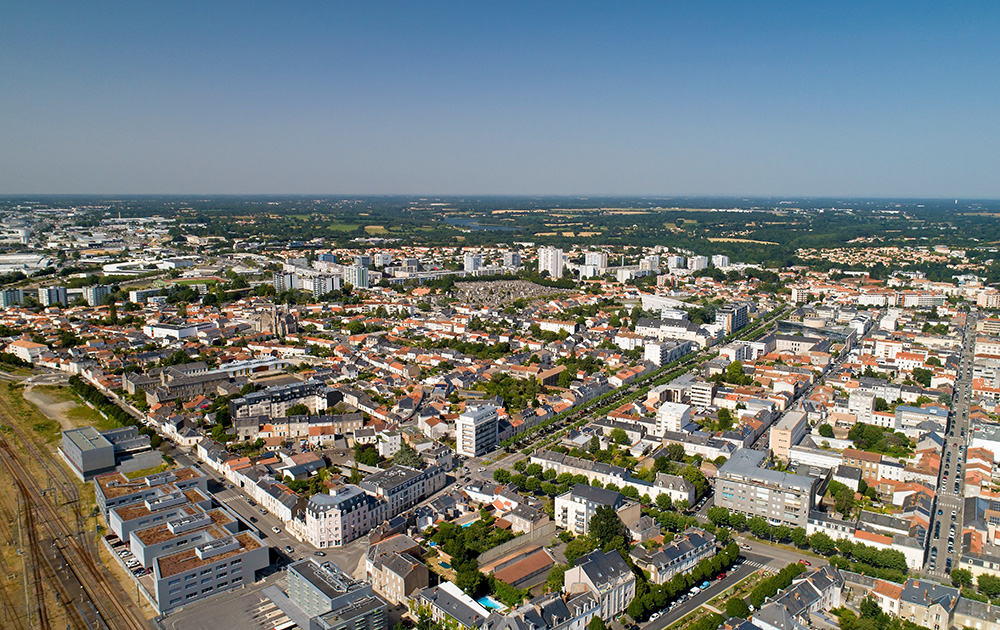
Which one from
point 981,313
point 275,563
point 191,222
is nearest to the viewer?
point 275,563

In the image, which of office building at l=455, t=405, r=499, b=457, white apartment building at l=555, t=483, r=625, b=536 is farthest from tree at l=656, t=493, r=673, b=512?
office building at l=455, t=405, r=499, b=457

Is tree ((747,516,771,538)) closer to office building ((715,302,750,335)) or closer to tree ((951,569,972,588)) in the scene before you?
tree ((951,569,972,588))

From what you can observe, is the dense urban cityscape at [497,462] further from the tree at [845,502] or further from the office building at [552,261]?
the office building at [552,261]

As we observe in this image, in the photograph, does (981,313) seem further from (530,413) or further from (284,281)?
(284,281)

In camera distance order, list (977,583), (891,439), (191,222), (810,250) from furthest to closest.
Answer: (191,222)
(810,250)
(891,439)
(977,583)

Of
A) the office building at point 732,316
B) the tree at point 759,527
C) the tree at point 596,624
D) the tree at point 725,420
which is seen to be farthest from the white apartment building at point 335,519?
the office building at point 732,316

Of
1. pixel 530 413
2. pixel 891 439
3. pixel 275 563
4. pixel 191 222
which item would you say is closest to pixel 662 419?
pixel 530 413

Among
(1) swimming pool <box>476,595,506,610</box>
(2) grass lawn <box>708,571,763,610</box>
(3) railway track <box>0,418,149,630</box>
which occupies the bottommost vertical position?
(3) railway track <box>0,418,149,630</box>
